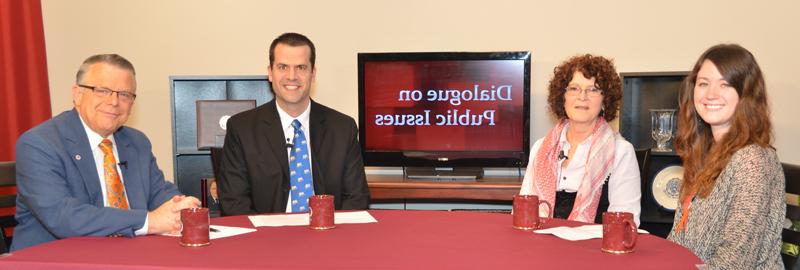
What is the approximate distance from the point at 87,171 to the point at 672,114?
2746mm

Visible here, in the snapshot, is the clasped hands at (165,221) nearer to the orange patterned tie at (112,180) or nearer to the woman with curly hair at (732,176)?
the orange patterned tie at (112,180)

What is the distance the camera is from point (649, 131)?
3.98 meters

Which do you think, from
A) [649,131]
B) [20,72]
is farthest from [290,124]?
[20,72]

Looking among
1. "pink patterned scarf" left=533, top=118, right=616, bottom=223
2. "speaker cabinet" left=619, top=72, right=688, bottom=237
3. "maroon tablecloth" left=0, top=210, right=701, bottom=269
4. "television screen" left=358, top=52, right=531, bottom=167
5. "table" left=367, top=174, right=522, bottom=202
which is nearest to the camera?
"maroon tablecloth" left=0, top=210, right=701, bottom=269

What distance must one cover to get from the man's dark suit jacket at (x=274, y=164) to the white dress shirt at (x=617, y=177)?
756 millimetres

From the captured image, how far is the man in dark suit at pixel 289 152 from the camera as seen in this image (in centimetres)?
298

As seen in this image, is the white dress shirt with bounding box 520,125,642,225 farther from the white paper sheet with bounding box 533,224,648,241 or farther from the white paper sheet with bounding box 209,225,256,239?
the white paper sheet with bounding box 209,225,256,239

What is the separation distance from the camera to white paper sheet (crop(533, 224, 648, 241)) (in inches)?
80.8

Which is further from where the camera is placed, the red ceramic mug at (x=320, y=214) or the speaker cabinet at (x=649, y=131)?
the speaker cabinet at (x=649, y=131)

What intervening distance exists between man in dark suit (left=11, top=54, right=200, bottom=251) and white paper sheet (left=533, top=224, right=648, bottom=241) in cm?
106

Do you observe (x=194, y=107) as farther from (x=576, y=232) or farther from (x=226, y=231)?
(x=576, y=232)

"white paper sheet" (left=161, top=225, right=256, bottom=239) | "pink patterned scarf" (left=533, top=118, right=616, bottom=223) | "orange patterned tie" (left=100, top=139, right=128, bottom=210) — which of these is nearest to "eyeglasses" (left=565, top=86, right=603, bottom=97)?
"pink patterned scarf" (left=533, top=118, right=616, bottom=223)

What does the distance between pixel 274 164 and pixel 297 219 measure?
667 mm

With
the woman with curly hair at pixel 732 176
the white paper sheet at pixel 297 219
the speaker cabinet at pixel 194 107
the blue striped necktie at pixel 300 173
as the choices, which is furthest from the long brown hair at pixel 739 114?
the speaker cabinet at pixel 194 107
